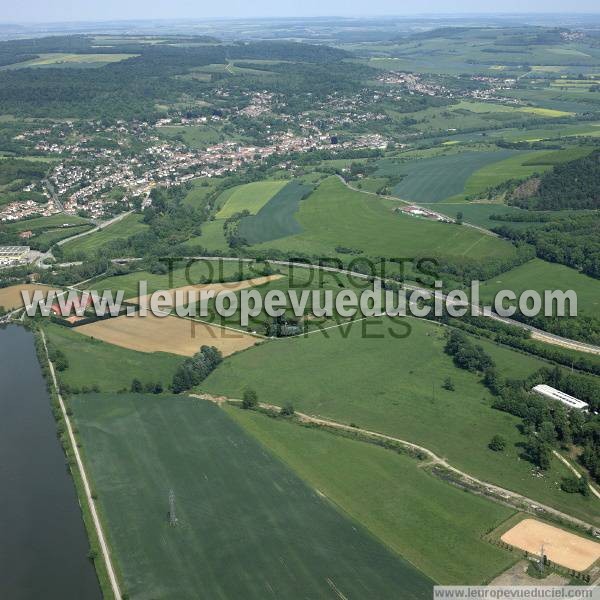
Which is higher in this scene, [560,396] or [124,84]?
[124,84]

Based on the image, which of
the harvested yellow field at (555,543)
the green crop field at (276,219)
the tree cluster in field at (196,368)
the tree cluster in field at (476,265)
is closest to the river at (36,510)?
the tree cluster in field at (196,368)

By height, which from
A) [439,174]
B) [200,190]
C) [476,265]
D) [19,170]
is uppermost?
[19,170]

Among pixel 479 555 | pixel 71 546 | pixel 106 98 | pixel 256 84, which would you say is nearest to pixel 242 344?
pixel 71 546

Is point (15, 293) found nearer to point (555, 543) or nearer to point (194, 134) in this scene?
point (555, 543)

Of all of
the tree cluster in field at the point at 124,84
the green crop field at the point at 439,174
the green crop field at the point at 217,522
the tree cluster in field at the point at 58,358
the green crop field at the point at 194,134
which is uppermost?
the tree cluster in field at the point at 124,84

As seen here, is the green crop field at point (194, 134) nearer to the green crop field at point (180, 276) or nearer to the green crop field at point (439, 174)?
the green crop field at point (439, 174)

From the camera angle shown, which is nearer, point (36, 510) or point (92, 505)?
point (92, 505)

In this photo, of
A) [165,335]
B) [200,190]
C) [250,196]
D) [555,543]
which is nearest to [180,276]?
[165,335]
